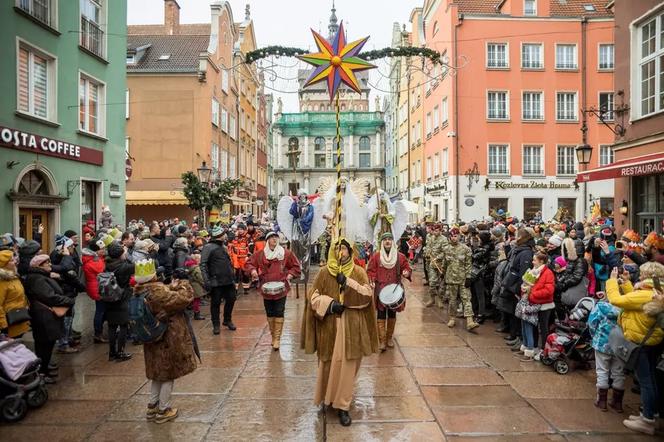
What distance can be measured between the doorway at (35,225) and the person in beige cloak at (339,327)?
1011 centimetres

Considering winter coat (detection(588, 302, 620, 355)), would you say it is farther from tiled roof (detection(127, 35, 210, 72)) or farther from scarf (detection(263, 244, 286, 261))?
tiled roof (detection(127, 35, 210, 72))

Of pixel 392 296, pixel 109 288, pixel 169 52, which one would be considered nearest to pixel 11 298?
pixel 109 288

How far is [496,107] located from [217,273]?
898 inches

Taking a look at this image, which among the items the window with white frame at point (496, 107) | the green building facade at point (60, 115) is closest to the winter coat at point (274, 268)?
the green building facade at point (60, 115)

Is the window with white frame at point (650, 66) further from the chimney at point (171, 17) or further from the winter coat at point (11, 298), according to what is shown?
the chimney at point (171, 17)

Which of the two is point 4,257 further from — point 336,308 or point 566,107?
point 566,107

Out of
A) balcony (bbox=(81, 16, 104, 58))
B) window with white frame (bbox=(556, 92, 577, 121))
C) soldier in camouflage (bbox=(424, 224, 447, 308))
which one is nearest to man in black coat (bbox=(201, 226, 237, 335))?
soldier in camouflage (bbox=(424, 224, 447, 308))

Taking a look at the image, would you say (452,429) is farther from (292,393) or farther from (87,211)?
(87,211)

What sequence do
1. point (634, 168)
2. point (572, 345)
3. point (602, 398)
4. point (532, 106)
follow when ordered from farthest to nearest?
point (532, 106) → point (634, 168) → point (572, 345) → point (602, 398)

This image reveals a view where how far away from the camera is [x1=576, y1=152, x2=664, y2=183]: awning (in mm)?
10953

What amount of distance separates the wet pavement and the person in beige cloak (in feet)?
1.03

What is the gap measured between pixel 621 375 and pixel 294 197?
8.52m

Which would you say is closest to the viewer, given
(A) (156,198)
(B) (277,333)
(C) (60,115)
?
(B) (277,333)

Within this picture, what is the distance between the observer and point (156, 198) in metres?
25.0
